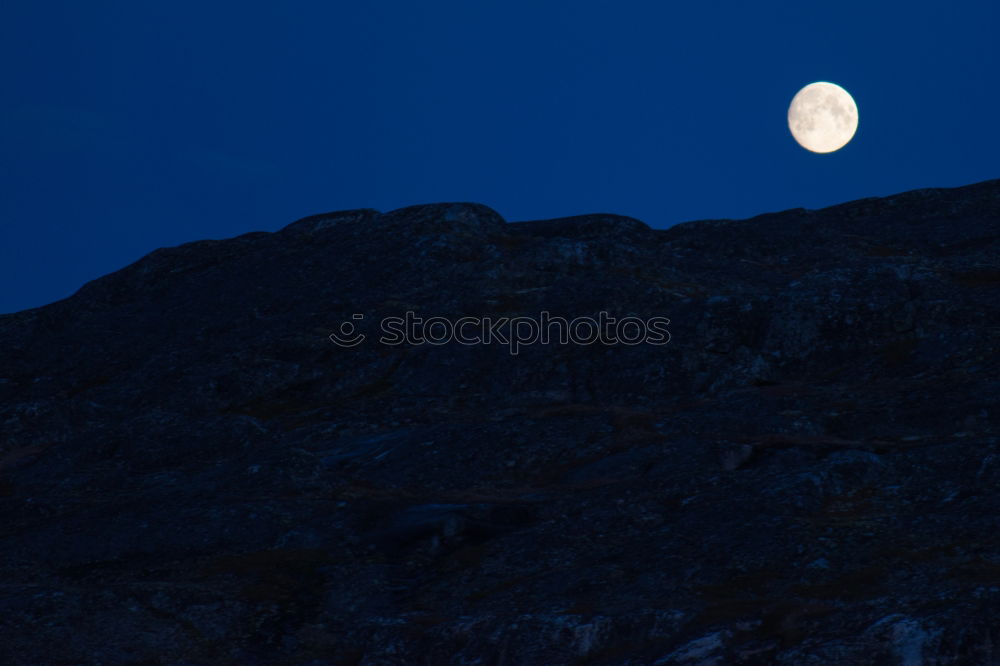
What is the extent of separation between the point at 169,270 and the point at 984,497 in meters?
77.8

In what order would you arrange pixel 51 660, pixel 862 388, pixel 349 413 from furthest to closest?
pixel 349 413 < pixel 862 388 < pixel 51 660

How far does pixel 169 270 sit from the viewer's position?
301 ft

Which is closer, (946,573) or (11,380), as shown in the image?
(946,573)

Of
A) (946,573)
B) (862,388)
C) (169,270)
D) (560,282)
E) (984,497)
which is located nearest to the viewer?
(946,573)

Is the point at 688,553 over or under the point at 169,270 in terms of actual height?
under

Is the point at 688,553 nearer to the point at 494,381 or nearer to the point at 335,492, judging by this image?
the point at 335,492

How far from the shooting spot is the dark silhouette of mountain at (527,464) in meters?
26.4

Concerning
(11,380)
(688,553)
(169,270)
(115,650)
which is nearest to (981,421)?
(688,553)

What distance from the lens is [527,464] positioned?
4328 cm

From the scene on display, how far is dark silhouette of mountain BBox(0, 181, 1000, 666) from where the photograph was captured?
26.4m

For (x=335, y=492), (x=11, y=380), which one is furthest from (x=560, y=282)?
(x=11, y=380)

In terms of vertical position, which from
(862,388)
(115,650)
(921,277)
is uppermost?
(921,277)

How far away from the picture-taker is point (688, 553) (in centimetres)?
2948

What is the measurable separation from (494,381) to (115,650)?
31.7 metres
